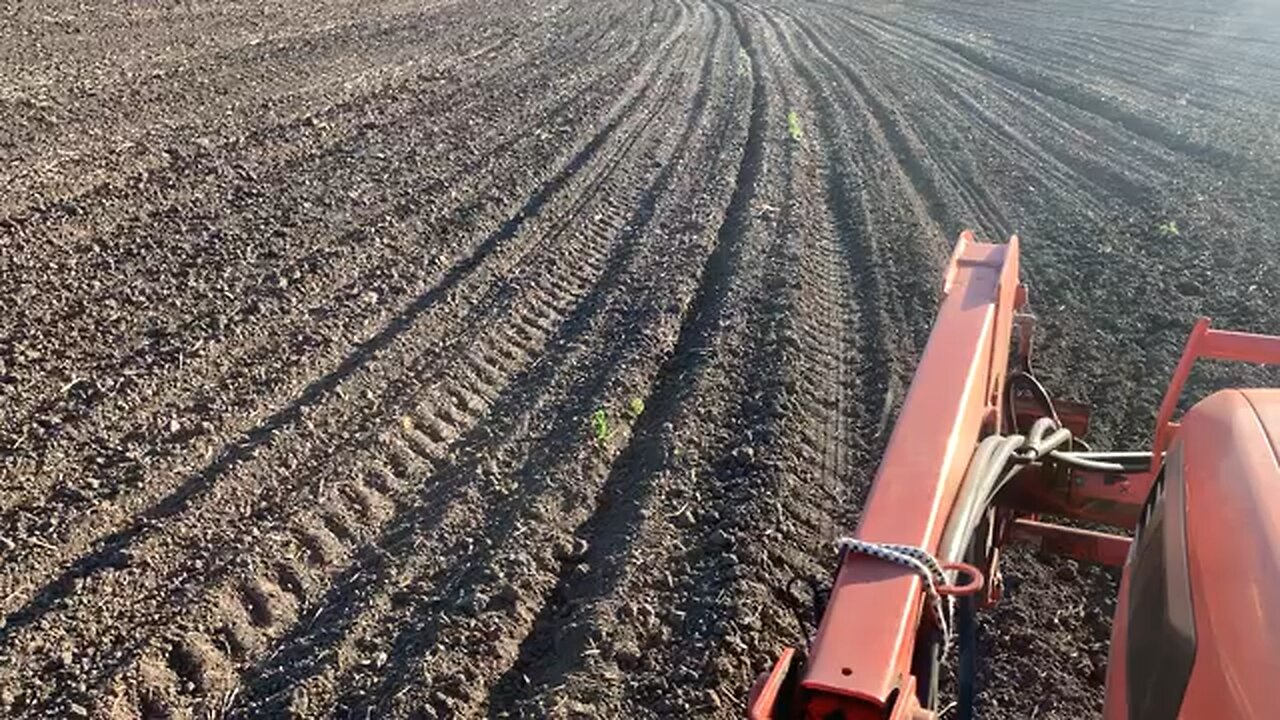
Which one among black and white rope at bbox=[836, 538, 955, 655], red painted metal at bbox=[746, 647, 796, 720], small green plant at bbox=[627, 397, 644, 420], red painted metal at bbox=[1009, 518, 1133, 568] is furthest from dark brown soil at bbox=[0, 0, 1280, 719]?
red painted metal at bbox=[746, 647, 796, 720]

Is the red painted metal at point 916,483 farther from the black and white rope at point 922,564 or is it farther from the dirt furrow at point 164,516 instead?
the dirt furrow at point 164,516

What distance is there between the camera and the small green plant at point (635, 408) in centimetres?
582

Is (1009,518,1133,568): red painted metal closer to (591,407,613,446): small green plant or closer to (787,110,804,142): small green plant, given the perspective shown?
(591,407,613,446): small green plant

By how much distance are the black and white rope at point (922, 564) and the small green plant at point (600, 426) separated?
10.3ft

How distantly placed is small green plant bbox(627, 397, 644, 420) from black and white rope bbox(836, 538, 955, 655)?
3436 millimetres

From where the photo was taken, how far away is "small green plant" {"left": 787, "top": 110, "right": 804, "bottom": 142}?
11921 mm

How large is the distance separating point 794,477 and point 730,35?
50.2 feet

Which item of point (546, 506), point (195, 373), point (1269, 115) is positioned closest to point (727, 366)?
point (546, 506)

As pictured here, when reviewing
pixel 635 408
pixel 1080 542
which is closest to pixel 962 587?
pixel 1080 542

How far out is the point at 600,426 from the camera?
558 cm

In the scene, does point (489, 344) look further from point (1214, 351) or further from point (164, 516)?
point (1214, 351)

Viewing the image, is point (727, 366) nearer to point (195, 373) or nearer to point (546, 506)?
point (546, 506)

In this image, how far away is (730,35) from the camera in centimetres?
1923

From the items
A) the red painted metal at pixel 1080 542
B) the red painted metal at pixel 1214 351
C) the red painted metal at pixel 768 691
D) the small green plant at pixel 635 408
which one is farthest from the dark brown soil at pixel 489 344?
the red painted metal at pixel 768 691
